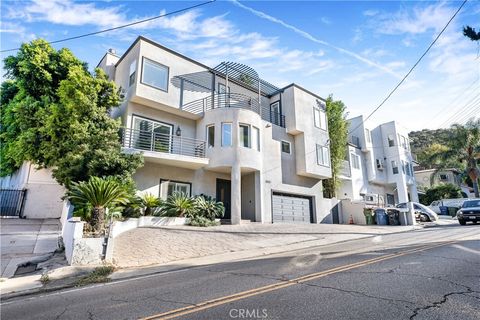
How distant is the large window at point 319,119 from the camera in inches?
950

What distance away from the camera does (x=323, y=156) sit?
23.7m

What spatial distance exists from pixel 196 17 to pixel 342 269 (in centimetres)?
1007

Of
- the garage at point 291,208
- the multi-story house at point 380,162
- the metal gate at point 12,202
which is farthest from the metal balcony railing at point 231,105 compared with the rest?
the multi-story house at point 380,162

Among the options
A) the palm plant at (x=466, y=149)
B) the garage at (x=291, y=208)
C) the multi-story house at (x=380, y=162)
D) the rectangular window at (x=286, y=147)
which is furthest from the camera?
the multi-story house at (x=380, y=162)

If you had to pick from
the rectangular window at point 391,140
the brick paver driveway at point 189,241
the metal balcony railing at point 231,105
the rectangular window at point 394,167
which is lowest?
the brick paver driveway at point 189,241

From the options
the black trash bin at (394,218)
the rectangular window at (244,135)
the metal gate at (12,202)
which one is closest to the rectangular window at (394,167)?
the black trash bin at (394,218)

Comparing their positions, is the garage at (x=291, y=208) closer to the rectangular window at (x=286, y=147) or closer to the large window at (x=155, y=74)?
the rectangular window at (x=286, y=147)

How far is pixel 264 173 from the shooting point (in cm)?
1928

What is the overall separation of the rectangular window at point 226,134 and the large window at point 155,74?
4.36 meters

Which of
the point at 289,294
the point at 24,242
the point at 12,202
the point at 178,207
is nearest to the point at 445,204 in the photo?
the point at 178,207

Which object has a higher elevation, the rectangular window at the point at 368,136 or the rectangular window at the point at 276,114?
the rectangular window at the point at 368,136

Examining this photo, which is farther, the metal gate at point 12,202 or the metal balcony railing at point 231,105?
the metal balcony railing at point 231,105

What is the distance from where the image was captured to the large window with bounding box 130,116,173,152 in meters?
16.1

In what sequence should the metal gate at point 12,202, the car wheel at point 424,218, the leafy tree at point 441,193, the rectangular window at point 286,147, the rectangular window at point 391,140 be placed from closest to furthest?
the metal gate at point 12,202 → the rectangular window at point 286,147 → the car wheel at point 424,218 → the rectangular window at point 391,140 → the leafy tree at point 441,193
